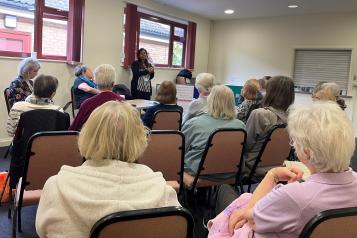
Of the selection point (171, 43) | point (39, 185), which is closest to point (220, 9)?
point (171, 43)

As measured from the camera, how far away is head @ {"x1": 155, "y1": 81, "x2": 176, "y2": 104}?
11.6 feet

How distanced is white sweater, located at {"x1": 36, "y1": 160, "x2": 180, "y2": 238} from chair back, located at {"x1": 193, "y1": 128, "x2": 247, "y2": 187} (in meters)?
1.34

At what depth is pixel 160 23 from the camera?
7.96 metres

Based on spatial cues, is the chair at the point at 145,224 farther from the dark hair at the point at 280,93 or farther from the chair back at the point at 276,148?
the dark hair at the point at 280,93

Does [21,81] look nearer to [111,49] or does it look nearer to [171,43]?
[111,49]

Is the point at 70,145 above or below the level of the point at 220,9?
below

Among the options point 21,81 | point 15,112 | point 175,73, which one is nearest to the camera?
point 15,112

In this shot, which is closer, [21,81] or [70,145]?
[70,145]

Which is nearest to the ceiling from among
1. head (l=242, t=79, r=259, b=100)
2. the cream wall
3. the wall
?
the wall

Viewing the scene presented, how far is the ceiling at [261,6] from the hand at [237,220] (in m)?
6.26

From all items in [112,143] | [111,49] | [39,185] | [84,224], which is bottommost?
[39,185]

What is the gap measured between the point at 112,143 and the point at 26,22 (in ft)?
15.2

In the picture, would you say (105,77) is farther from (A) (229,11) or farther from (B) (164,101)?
(A) (229,11)

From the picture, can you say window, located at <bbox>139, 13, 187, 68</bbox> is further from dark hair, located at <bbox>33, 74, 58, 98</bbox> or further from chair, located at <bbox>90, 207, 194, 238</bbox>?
chair, located at <bbox>90, 207, 194, 238</bbox>
